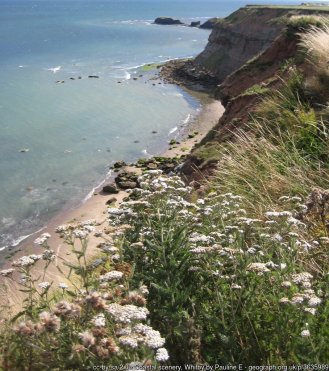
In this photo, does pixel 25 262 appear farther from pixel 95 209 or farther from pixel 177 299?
pixel 95 209

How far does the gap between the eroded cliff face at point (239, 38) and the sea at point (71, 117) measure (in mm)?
6758

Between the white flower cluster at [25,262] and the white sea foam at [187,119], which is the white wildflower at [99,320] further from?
the white sea foam at [187,119]

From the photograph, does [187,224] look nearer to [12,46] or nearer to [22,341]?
[22,341]

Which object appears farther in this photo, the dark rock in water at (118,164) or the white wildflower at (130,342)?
the dark rock in water at (118,164)

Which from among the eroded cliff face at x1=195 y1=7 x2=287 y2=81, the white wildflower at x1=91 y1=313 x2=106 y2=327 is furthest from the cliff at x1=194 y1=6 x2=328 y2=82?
the white wildflower at x1=91 y1=313 x2=106 y2=327

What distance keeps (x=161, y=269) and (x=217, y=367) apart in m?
0.98

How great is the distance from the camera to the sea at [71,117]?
2692 centimetres

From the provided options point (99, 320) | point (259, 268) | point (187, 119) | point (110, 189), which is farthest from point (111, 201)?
point (99, 320)

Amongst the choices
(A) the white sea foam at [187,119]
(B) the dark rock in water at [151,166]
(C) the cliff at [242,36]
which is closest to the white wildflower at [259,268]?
(B) the dark rock in water at [151,166]

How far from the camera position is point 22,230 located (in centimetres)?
2277

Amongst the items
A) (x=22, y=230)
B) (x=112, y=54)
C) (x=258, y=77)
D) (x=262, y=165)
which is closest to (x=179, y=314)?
(x=262, y=165)

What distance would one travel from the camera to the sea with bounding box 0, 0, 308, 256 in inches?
1060

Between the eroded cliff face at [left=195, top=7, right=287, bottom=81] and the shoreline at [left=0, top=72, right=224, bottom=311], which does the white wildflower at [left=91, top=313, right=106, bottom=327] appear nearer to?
the shoreline at [left=0, top=72, right=224, bottom=311]

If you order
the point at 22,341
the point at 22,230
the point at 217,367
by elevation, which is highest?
the point at 22,341
